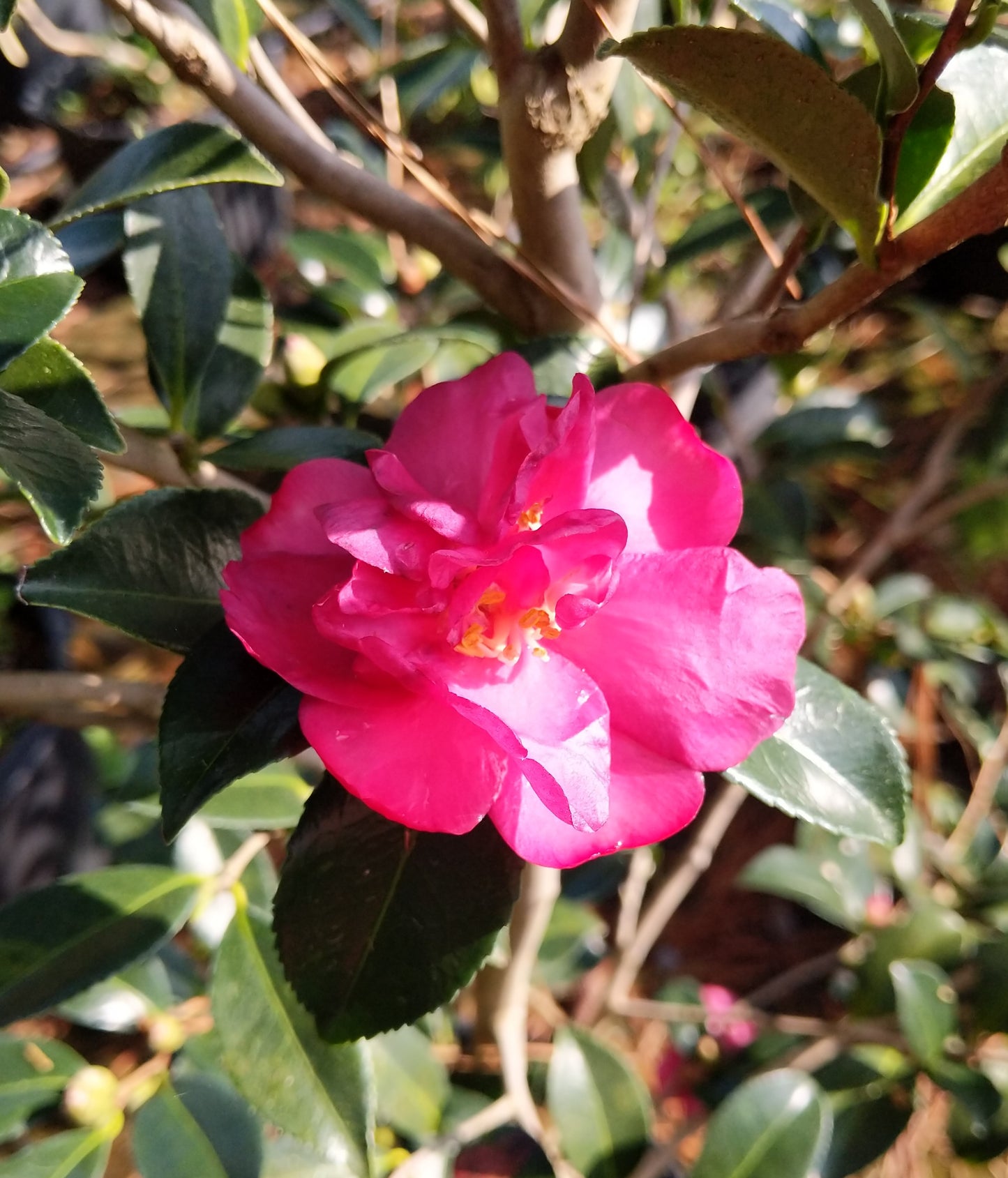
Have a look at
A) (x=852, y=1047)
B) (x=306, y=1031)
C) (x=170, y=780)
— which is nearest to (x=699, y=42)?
(x=170, y=780)

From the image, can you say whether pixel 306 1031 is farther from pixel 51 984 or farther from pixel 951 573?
pixel 951 573

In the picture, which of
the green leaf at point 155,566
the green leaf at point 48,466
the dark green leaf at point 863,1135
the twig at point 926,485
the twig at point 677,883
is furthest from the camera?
the twig at point 926,485

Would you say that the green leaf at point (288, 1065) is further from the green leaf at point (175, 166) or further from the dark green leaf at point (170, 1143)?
the green leaf at point (175, 166)

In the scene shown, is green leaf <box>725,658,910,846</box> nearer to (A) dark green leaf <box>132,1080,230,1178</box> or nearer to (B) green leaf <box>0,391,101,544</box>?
(B) green leaf <box>0,391,101,544</box>

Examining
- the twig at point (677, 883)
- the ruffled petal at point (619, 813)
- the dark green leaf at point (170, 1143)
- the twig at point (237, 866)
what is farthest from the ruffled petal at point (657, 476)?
the twig at point (677, 883)

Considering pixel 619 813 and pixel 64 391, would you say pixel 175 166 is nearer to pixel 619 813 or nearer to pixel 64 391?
pixel 64 391

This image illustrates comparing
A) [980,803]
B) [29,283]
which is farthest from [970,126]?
[980,803]

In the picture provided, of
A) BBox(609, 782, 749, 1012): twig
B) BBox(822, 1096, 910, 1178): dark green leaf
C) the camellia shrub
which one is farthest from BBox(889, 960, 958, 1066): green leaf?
BBox(609, 782, 749, 1012): twig
